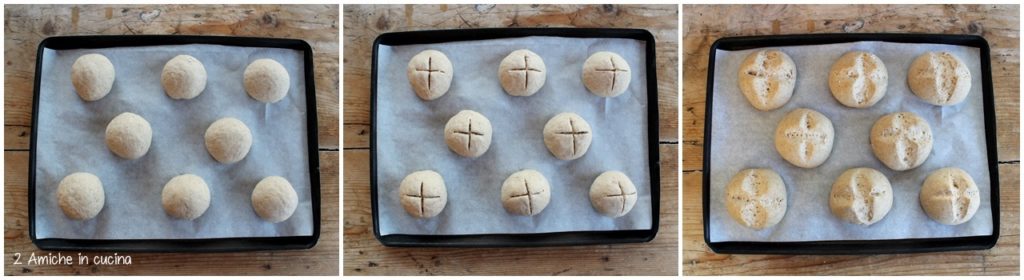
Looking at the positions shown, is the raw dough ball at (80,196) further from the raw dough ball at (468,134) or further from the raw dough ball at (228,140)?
the raw dough ball at (468,134)

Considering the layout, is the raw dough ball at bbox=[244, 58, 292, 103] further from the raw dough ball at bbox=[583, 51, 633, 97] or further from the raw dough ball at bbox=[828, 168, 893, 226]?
the raw dough ball at bbox=[828, 168, 893, 226]

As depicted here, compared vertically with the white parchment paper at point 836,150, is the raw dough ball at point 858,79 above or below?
above

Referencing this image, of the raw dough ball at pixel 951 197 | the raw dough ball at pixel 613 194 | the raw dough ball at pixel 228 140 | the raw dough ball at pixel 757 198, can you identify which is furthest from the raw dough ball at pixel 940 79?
the raw dough ball at pixel 228 140

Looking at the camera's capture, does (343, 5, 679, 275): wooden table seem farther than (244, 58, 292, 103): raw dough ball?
Yes

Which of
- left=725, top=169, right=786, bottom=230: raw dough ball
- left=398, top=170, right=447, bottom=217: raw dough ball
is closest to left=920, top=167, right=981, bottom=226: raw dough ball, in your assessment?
left=725, top=169, right=786, bottom=230: raw dough ball

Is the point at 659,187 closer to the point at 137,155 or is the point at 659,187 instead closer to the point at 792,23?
the point at 792,23

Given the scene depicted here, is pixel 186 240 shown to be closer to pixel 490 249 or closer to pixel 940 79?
pixel 490 249
